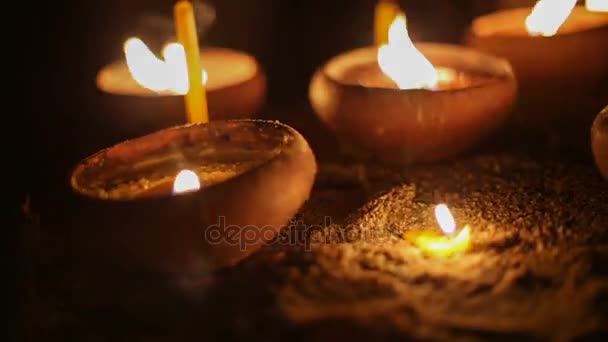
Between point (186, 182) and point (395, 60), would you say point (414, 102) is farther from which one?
point (186, 182)

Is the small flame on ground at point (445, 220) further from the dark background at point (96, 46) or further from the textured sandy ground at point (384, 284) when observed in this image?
the dark background at point (96, 46)

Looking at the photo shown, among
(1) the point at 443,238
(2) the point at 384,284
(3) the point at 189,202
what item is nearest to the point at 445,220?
(1) the point at 443,238

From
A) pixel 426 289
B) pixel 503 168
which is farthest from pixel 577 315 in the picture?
pixel 503 168

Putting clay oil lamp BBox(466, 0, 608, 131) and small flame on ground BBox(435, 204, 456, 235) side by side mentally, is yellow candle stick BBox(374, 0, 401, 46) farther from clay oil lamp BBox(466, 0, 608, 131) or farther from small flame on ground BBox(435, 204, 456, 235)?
small flame on ground BBox(435, 204, 456, 235)

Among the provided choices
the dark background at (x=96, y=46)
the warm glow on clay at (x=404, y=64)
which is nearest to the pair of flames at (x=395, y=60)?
the warm glow on clay at (x=404, y=64)

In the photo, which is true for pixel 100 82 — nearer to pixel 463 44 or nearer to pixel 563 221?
pixel 463 44

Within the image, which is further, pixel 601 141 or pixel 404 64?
pixel 404 64
